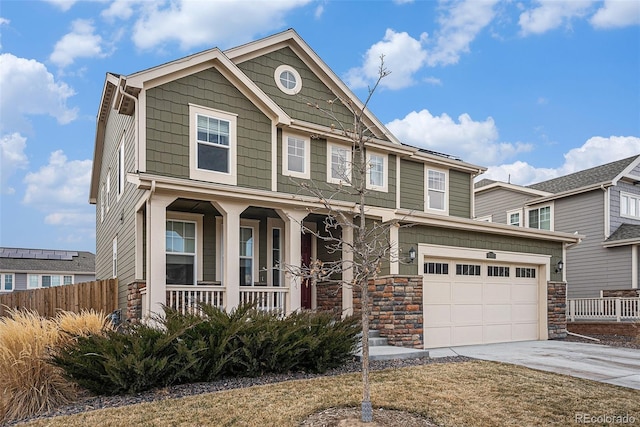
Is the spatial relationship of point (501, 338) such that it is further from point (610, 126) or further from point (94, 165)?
point (94, 165)

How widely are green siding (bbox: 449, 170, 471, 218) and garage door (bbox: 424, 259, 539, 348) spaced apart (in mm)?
2725

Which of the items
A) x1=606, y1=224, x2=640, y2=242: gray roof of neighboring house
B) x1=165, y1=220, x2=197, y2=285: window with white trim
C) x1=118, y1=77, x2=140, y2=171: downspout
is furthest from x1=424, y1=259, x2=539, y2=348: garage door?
x1=118, y1=77, x2=140, y2=171: downspout

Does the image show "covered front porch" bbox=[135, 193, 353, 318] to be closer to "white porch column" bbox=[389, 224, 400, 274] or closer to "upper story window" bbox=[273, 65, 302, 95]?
"white porch column" bbox=[389, 224, 400, 274]

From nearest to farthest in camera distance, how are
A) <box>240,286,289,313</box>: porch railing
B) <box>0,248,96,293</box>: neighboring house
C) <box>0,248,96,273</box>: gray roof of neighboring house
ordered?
<box>240,286,289,313</box>: porch railing → <box>0,248,96,293</box>: neighboring house → <box>0,248,96,273</box>: gray roof of neighboring house

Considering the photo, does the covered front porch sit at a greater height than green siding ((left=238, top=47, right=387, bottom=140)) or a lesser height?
lesser

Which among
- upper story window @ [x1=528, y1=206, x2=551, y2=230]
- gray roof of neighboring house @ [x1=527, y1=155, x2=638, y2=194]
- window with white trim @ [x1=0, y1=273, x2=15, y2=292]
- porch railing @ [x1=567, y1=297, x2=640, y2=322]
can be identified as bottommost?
window with white trim @ [x1=0, y1=273, x2=15, y2=292]

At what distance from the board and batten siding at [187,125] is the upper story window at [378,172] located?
315 cm

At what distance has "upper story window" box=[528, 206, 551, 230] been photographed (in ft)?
68.5

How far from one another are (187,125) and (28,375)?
5897 millimetres

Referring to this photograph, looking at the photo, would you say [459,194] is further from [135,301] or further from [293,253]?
[135,301]

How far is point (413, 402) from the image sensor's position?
580 cm

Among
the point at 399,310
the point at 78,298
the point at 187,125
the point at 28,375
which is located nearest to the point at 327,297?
the point at 399,310

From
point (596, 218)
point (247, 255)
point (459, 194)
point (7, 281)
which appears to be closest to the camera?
point (247, 255)

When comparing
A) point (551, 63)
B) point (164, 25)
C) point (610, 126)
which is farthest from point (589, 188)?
point (164, 25)
